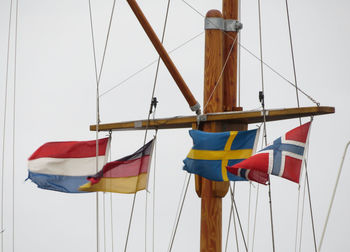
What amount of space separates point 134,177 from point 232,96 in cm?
254

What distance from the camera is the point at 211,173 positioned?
16359 millimetres

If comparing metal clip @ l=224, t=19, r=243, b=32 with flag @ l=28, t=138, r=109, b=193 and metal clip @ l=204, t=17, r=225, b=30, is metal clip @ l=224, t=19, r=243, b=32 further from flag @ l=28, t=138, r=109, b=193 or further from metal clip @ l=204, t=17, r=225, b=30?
flag @ l=28, t=138, r=109, b=193

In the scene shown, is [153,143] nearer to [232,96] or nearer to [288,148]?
[232,96]

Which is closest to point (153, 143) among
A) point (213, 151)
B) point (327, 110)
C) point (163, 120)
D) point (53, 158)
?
point (163, 120)

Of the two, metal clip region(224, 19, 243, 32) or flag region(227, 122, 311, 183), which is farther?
metal clip region(224, 19, 243, 32)

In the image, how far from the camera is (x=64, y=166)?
19312 millimetres

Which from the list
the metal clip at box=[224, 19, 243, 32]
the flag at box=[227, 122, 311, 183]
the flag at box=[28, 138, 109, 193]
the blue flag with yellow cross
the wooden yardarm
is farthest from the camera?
the flag at box=[28, 138, 109, 193]

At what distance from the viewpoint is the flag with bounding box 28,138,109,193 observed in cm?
1923

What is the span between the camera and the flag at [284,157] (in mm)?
15133

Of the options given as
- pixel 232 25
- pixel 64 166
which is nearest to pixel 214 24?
pixel 232 25

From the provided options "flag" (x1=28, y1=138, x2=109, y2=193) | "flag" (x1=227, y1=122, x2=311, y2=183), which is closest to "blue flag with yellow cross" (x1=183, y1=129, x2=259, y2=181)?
"flag" (x1=227, y1=122, x2=311, y2=183)

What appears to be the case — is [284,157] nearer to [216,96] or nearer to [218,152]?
[218,152]

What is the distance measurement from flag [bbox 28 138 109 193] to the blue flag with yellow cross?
3468 mm

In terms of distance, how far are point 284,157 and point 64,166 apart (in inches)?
235
